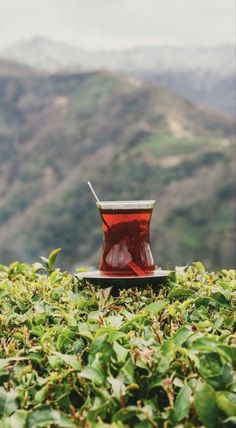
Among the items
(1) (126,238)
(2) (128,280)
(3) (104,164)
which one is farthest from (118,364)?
(3) (104,164)

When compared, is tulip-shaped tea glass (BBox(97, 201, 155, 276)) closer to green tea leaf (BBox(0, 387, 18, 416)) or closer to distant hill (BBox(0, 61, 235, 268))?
green tea leaf (BBox(0, 387, 18, 416))

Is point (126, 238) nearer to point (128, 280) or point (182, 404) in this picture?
point (128, 280)

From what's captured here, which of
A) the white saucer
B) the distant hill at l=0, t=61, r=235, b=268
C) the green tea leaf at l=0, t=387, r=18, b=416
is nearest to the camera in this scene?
the green tea leaf at l=0, t=387, r=18, b=416

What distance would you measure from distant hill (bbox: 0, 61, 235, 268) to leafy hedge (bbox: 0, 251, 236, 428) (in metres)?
51.9

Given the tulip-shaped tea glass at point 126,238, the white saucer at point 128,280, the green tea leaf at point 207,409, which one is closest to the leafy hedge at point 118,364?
the green tea leaf at point 207,409

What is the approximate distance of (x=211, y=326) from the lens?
5.95 ft

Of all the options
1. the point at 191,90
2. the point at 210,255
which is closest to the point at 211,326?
the point at 210,255

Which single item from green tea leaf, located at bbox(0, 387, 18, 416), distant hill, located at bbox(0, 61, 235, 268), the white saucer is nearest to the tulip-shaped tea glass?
the white saucer

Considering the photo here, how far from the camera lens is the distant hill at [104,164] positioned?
59469 millimetres

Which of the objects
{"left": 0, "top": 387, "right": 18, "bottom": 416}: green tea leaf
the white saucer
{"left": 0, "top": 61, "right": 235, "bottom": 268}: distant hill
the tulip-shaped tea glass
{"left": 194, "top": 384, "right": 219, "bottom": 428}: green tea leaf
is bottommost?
{"left": 194, "top": 384, "right": 219, "bottom": 428}: green tea leaf

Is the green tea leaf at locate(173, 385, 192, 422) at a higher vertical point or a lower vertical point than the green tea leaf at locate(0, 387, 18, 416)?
lower

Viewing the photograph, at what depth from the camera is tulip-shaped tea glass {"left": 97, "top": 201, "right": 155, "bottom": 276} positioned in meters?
2.43

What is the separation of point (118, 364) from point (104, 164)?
2882 inches

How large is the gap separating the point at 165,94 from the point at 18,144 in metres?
19.0
